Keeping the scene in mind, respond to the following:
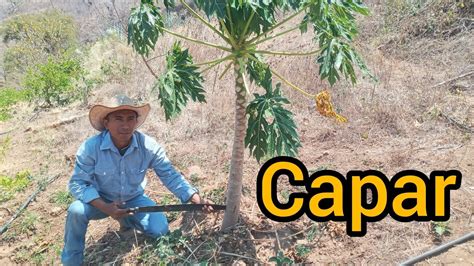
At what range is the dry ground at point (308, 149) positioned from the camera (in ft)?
9.29

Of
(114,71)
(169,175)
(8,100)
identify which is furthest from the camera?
(8,100)

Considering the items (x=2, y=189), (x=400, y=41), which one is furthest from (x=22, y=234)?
(x=400, y=41)

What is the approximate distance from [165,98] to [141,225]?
1.19 m

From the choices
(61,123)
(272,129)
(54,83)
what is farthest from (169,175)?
(54,83)

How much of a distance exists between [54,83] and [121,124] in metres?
4.14

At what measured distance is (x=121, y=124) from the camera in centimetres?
A: 272

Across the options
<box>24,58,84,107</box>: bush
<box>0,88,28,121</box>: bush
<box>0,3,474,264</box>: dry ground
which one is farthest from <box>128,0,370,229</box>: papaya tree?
<box>0,88,28,121</box>: bush

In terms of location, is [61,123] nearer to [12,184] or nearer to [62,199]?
[12,184]

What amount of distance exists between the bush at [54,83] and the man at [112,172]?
3806 millimetres

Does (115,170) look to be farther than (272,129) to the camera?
Yes

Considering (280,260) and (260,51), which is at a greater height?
(260,51)

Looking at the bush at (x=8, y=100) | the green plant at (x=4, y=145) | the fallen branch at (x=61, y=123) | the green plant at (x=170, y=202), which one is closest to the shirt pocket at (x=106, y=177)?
the green plant at (x=170, y=202)

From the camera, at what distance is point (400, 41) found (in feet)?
19.5

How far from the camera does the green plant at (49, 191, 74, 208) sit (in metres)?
3.72
